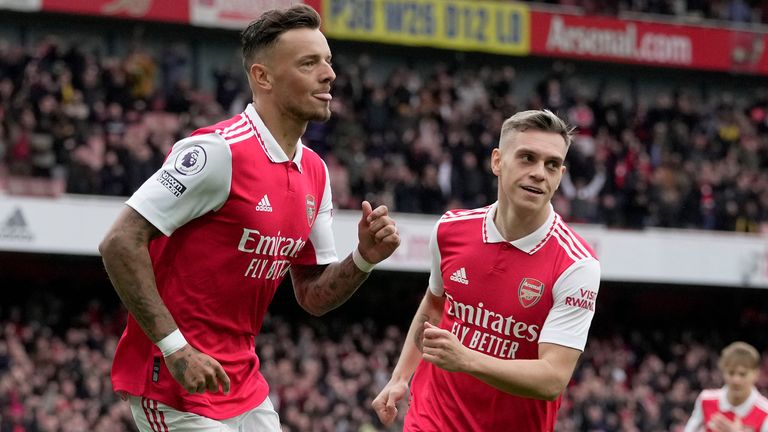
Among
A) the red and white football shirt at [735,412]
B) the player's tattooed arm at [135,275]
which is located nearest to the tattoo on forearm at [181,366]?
the player's tattooed arm at [135,275]

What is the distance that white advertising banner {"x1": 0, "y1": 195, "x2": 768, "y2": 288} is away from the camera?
19.6 m

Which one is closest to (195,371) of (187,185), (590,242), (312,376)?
(187,185)

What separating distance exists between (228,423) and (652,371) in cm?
1798

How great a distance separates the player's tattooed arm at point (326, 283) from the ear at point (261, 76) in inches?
32.4

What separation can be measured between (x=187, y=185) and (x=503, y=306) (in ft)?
5.43

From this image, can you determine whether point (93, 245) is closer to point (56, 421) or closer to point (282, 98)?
point (56, 421)

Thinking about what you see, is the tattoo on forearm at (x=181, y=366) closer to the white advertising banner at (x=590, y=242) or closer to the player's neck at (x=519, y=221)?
the player's neck at (x=519, y=221)

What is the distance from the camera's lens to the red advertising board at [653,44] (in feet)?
92.9

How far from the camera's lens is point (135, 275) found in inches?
202

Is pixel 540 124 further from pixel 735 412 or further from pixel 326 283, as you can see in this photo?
pixel 735 412

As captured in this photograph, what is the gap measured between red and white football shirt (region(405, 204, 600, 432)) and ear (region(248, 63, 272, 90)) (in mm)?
1303

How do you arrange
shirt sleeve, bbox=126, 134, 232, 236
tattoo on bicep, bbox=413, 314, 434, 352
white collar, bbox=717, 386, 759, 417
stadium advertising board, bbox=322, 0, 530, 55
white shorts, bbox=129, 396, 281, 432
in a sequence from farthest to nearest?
stadium advertising board, bbox=322, 0, 530, 55 → white collar, bbox=717, 386, 759, 417 → tattoo on bicep, bbox=413, 314, 434, 352 → white shorts, bbox=129, 396, 281, 432 → shirt sleeve, bbox=126, 134, 232, 236

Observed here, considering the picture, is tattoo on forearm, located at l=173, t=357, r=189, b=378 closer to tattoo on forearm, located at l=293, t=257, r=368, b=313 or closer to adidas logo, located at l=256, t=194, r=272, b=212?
adidas logo, located at l=256, t=194, r=272, b=212

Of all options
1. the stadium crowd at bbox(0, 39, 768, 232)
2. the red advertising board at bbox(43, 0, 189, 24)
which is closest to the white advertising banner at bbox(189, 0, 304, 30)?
the red advertising board at bbox(43, 0, 189, 24)
